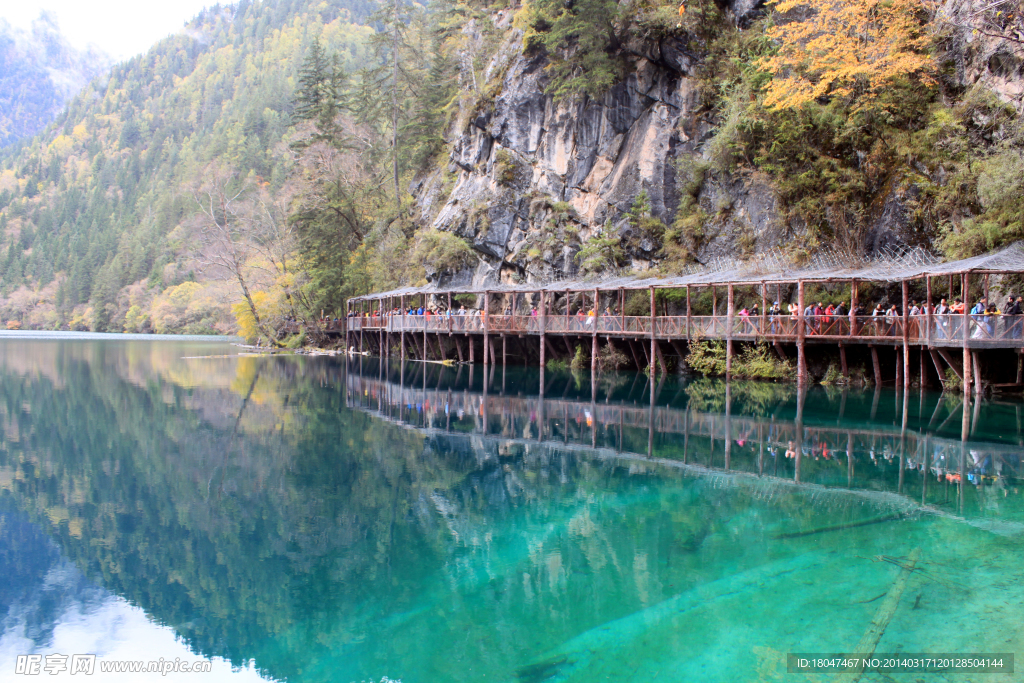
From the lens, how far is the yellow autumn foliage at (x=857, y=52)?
27.8 meters

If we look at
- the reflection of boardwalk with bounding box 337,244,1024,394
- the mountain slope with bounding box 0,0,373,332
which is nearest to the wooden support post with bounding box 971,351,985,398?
the reflection of boardwalk with bounding box 337,244,1024,394

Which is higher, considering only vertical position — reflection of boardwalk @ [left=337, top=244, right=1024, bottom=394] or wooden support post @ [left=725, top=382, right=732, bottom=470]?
reflection of boardwalk @ [left=337, top=244, right=1024, bottom=394]

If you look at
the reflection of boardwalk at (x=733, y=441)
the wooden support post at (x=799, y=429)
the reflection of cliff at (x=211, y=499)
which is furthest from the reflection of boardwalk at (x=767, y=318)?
the reflection of cliff at (x=211, y=499)

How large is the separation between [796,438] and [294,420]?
1482cm

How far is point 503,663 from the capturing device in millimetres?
7184

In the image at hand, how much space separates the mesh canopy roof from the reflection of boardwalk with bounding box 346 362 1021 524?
5.91 m

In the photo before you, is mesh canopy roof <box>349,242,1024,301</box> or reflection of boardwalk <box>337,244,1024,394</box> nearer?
mesh canopy roof <box>349,242,1024,301</box>

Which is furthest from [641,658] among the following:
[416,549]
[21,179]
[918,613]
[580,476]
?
[21,179]

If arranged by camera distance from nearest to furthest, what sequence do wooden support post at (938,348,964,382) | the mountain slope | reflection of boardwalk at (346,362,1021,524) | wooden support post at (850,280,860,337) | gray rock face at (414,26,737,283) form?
reflection of boardwalk at (346,362,1021,524), wooden support post at (938,348,964,382), wooden support post at (850,280,860,337), gray rock face at (414,26,737,283), the mountain slope

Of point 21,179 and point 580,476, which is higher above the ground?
point 21,179

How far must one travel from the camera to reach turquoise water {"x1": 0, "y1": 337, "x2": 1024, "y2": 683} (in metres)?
7.48

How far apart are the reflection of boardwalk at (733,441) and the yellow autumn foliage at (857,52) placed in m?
15.7

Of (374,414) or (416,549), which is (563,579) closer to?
(416,549)

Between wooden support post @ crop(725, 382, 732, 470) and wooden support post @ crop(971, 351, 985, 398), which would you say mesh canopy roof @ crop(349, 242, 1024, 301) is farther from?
wooden support post @ crop(971, 351, 985, 398)
